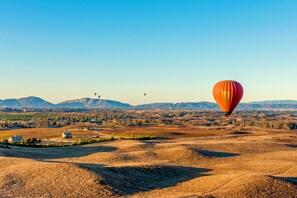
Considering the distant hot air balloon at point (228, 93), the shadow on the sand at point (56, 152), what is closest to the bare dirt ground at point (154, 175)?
the shadow on the sand at point (56, 152)

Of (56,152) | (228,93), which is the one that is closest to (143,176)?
(228,93)

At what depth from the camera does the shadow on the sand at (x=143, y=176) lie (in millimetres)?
31644

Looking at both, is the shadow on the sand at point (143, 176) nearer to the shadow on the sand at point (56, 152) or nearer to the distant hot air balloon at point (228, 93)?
the distant hot air balloon at point (228, 93)

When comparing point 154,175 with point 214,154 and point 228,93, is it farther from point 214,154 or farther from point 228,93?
point 228,93

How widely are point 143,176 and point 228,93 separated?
22606mm

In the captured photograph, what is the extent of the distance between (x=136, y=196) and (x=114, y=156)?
20.4m

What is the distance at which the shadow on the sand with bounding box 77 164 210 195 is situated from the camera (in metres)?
31.6

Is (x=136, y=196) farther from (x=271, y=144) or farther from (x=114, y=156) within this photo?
(x=271, y=144)

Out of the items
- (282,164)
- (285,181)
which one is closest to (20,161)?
(285,181)

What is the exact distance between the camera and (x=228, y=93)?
175 feet

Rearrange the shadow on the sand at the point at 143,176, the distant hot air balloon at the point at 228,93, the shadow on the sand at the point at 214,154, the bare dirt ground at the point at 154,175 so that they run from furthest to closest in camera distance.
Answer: the distant hot air balloon at the point at 228,93, the shadow on the sand at the point at 214,154, the shadow on the sand at the point at 143,176, the bare dirt ground at the point at 154,175

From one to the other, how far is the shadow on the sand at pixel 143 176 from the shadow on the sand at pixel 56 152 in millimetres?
16107

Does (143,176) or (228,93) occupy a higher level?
(228,93)

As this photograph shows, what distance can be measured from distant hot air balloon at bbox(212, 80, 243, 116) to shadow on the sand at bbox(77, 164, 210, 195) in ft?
50.2
